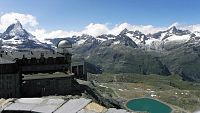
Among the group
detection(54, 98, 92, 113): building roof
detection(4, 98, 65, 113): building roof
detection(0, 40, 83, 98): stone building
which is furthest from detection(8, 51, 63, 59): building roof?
detection(54, 98, 92, 113): building roof

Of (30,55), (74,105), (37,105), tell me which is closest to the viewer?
(74,105)

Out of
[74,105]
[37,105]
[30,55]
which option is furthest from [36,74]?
[74,105]

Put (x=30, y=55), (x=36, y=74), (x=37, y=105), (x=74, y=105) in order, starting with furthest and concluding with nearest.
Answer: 1. (x=30, y=55)
2. (x=36, y=74)
3. (x=37, y=105)
4. (x=74, y=105)

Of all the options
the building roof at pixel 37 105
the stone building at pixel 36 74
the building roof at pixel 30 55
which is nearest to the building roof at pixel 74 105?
the building roof at pixel 37 105

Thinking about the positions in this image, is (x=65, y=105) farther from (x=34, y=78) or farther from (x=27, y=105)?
(x=34, y=78)

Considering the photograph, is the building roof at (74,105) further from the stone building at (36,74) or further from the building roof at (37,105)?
the stone building at (36,74)

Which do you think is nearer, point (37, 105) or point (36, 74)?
point (37, 105)

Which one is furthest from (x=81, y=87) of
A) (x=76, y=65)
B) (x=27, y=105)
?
(x=27, y=105)

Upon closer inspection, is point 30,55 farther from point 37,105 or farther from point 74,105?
point 74,105

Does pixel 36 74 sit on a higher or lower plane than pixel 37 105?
lower

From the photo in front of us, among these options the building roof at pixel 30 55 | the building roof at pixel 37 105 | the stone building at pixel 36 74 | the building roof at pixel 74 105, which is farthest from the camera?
the building roof at pixel 30 55

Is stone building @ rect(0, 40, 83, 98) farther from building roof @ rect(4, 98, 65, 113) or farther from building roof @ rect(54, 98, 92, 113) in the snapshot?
building roof @ rect(54, 98, 92, 113)
